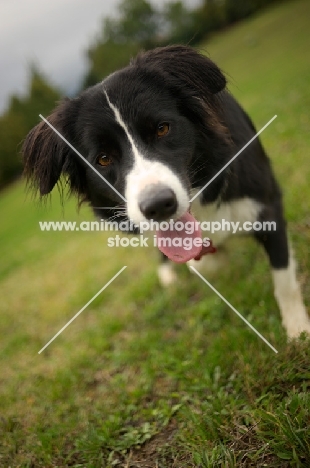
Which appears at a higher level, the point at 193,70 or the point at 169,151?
the point at 193,70

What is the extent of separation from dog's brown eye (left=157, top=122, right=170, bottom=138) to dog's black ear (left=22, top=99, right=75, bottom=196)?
2.19ft

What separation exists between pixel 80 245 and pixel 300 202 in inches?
166

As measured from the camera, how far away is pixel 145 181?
1957 millimetres

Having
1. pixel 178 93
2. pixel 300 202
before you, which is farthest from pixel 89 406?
pixel 300 202

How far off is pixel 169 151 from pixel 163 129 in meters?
0.16

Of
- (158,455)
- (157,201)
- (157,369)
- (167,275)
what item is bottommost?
(167,275)

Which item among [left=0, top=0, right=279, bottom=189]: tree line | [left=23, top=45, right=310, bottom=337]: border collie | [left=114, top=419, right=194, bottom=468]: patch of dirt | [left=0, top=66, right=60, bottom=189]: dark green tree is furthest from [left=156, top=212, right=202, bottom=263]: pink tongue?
[left=0, top=66, right=60, bottom=189]: dark green tree

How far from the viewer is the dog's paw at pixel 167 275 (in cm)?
382

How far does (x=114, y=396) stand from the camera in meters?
2.68

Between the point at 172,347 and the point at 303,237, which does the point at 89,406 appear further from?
the point at 303,237

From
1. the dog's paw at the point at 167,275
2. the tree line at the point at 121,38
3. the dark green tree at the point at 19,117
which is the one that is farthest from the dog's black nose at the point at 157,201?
the dark green tree at the point at 19,117

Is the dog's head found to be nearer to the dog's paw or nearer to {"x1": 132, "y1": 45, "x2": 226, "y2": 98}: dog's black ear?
{"x1": 132, "y1": 45, "x2": 226, "y2": 98}: dog's black ear

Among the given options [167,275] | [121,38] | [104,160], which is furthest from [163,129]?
[121,38]

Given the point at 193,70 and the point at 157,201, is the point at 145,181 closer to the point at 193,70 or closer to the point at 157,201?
the point at 157,201
